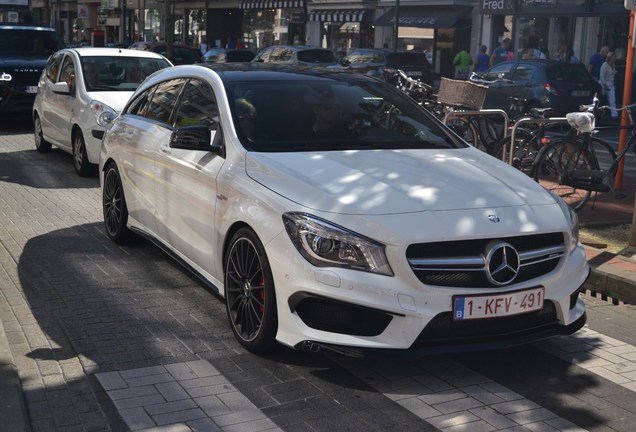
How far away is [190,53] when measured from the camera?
1093 inches

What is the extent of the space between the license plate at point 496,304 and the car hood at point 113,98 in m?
8.21

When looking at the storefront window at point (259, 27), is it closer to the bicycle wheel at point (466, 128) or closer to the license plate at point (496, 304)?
the bicycle wheel at point (466, 128)

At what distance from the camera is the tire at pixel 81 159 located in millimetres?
12539

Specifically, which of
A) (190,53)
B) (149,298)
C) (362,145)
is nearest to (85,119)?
(149,298)

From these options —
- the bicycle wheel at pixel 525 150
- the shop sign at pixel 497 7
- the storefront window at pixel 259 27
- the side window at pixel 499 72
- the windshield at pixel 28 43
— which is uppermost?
the shop sign at pixel 497 7

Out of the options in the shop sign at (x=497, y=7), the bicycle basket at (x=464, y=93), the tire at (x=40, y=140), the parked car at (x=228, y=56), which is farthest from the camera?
the shop sign at (x=497, y=7)

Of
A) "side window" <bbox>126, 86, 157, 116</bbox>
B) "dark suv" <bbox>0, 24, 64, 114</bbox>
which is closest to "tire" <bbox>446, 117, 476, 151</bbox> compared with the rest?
"side window" <bbox>126, 86, 157, 116</bbox>

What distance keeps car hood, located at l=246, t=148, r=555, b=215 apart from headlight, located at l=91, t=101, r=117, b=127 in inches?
262

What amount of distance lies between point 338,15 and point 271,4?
5.62 m

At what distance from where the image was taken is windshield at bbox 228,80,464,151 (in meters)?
6.25

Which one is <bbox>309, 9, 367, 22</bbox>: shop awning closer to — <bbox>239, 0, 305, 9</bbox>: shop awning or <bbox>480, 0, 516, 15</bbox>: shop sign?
<bbox>239, 0, 305, 9</bbox>: shop awning

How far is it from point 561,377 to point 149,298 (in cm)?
295

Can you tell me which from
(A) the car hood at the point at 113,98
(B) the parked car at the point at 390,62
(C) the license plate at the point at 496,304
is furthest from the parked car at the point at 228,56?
(C) the license plate at the point at 496,304

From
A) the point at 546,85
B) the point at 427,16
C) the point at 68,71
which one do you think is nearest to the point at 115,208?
the point at 68,71
